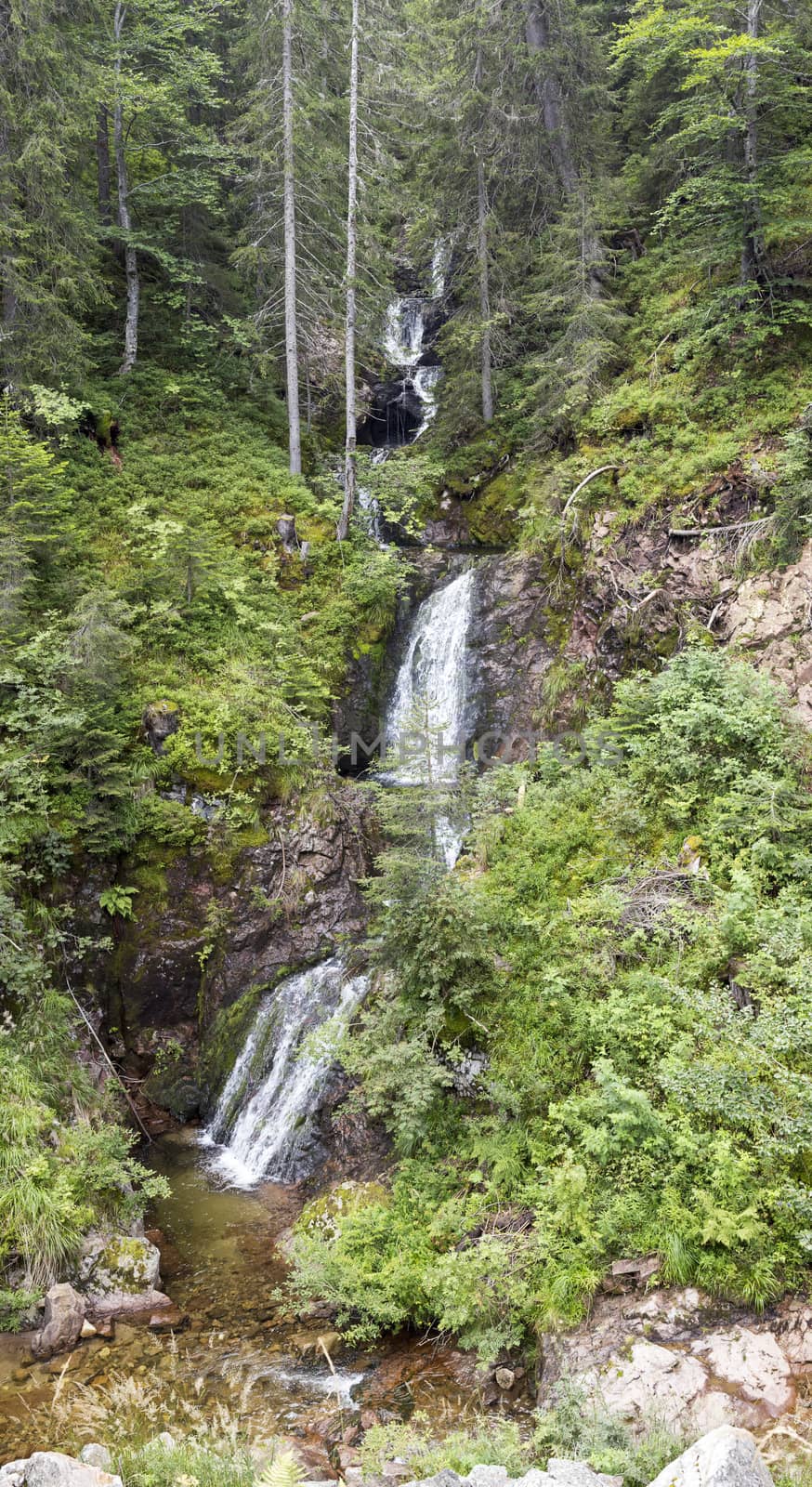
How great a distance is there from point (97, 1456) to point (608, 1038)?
4.34m

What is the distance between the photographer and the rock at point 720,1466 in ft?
10.2

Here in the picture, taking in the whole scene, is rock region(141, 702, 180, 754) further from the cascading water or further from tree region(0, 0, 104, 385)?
the cascading water

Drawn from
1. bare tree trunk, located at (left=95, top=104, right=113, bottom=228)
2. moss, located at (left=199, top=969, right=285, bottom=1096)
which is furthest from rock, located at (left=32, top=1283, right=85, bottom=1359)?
bare tree trunk, located at (left=95, top=104, right=113, bottom=228)

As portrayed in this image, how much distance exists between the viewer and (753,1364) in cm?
441

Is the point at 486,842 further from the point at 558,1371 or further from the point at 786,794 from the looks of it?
the point at 558,1371

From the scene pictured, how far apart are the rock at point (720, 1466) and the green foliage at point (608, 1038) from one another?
1508 millimetres

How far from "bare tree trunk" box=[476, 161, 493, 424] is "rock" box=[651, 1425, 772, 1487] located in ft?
56.9

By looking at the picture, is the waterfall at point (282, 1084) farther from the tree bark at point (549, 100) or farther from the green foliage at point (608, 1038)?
the tree bark at point (549, 100)

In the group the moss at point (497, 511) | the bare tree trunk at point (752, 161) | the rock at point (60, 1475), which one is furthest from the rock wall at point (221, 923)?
the bare tree trunk at point (752, 161)

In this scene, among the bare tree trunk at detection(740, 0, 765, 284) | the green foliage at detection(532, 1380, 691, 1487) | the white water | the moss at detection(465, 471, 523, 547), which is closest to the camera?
the green foliage at detection(532, 1380, 691, 1487)

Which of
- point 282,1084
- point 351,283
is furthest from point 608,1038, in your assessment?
point 351,283

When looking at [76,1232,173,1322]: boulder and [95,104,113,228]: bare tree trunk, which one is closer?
[76,1232,173,1322]: boulder

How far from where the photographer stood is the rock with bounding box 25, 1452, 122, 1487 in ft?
12.3

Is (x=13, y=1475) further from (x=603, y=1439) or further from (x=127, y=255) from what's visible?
(x=127, y=255)
